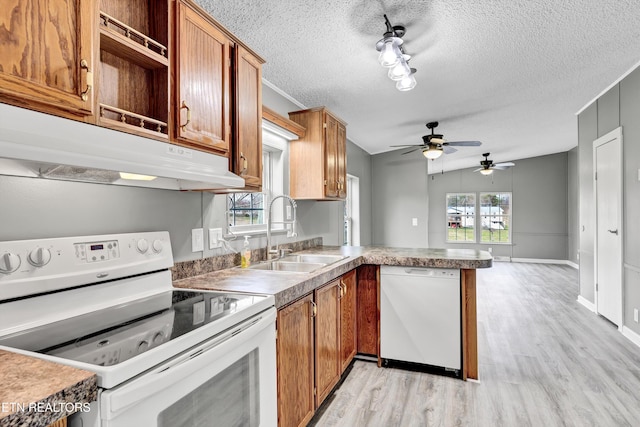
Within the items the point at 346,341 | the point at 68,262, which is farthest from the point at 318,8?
the point at 346,341

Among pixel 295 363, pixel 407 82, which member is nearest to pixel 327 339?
pixel 295 363

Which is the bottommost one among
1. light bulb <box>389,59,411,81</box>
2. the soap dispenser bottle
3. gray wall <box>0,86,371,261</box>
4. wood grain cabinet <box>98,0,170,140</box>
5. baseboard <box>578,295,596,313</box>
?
baseboard <box>578,295,596,313</box>

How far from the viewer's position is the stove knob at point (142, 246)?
1.53m

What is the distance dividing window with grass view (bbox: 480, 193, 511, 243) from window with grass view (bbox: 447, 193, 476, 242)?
0.24 m

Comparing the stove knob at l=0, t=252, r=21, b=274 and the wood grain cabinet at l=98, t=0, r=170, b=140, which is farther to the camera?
the wood grain cabinet at l=98, t=0, r=170, b=140

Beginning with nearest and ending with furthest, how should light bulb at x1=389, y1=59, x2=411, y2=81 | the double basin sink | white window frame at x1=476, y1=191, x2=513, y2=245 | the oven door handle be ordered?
the oven door handle, light bulb at x1=389, y1=59, x2=411, y2=81, the double basin sink, white window frame at x1=476, y1=191, x2=513, y2=245

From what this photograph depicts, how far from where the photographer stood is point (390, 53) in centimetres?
209

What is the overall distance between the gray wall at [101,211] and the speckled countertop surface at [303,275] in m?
0.23

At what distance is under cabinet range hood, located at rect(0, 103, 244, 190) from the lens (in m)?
0.87

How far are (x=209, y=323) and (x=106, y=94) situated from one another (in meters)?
0.98

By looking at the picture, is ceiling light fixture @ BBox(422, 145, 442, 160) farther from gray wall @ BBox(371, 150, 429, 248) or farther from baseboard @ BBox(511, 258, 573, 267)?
baseboard @ BBox(511, 258, 573, 267)

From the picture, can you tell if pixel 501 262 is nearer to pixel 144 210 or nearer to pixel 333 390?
pixel 333 390

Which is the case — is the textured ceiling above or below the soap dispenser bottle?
above

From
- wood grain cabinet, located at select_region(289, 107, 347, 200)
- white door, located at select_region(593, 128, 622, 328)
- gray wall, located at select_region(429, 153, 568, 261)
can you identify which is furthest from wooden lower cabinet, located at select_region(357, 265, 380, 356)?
gray wall, located at select_region(429, 153, 568, 261)
